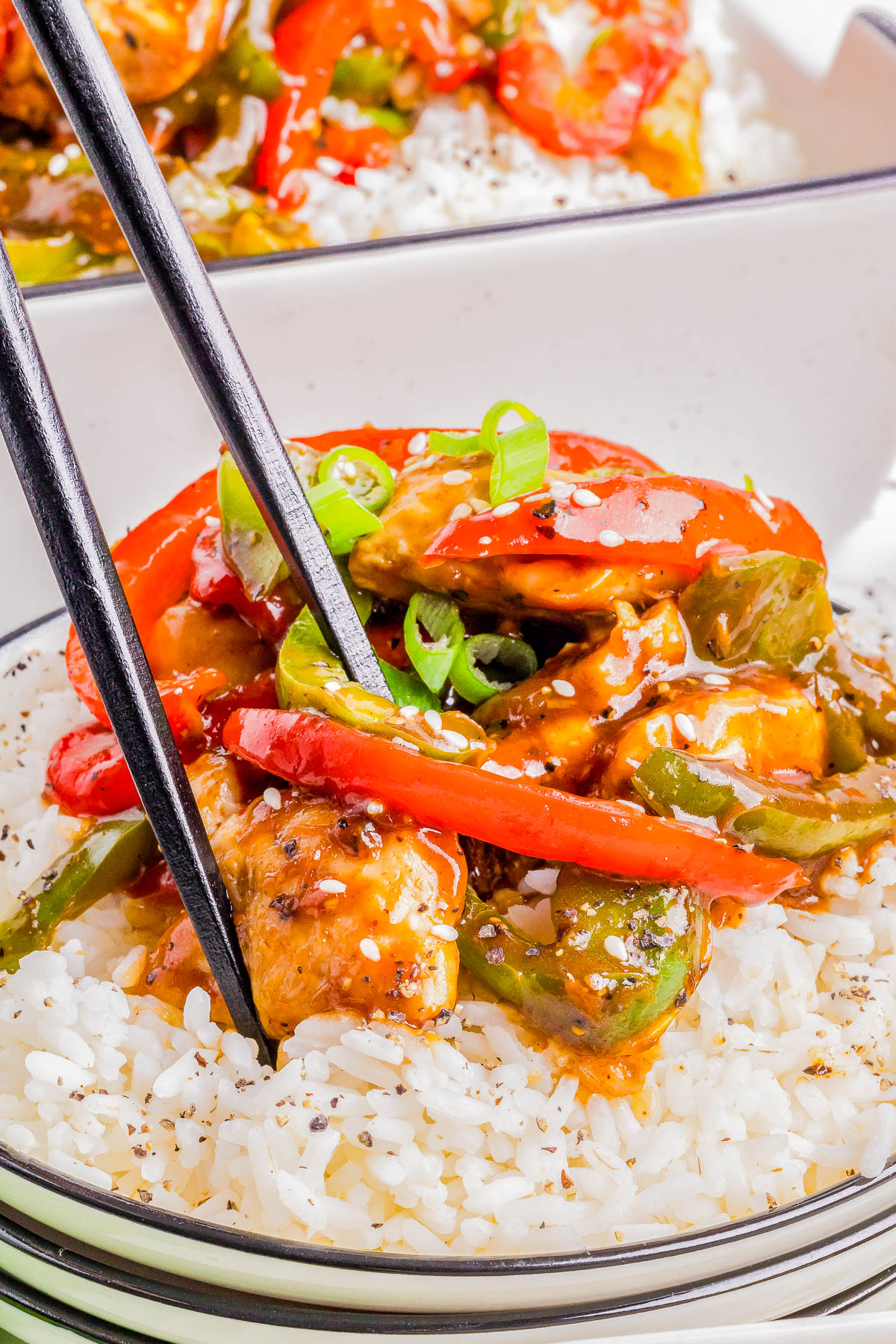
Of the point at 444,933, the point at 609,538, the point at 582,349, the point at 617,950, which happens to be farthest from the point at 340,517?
the point at 582,349

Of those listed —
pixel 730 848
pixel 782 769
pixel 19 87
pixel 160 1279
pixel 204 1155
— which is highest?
pixel 19 87

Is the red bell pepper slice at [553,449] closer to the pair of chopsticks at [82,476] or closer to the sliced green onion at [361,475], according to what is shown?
the sliced green onion at [361,475]

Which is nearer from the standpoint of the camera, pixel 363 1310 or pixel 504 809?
pixel 363 1310

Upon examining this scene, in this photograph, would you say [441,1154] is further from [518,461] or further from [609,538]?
[518,461]

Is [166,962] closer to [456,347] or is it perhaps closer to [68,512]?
[68,512]

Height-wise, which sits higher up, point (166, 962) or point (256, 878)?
point (256, 878)

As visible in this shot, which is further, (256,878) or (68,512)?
(256,878)

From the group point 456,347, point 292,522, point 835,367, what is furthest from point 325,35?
point 292,522
